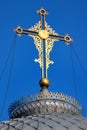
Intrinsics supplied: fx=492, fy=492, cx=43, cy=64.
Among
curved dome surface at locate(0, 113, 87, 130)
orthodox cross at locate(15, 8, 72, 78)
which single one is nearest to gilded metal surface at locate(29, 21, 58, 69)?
orthodox cross at locate(15, 8, 72, 78)

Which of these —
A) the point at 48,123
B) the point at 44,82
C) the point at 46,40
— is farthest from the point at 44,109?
the point at 46,40

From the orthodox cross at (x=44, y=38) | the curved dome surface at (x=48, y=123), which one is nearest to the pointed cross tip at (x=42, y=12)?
the orthodox cross at (x=44, y=38)

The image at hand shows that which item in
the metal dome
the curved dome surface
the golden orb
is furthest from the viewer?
the golden orb

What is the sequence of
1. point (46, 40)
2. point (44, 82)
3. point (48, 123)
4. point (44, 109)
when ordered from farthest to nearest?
point (46, 40) < point (44, 82) < point (44, 109) < point (48, 123)

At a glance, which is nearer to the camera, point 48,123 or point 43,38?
point 48,123

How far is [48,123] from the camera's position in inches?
415

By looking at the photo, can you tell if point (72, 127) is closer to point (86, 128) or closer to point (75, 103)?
point (86, 128)

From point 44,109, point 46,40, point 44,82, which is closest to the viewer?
point 44,109

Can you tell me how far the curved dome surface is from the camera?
33.9 feet

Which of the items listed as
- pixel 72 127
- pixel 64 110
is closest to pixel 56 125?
pixel 72 127

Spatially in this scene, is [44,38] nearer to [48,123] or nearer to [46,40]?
[46,40]

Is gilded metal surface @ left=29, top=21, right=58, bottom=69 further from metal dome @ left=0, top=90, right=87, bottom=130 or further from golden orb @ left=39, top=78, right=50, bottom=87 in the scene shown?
metal dome @ left=0, top=90, right=87, bottom=130

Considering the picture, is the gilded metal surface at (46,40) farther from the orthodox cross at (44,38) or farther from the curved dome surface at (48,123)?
the curved dome surface at (48,123)

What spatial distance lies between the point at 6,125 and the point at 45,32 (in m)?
3.86
